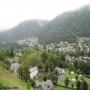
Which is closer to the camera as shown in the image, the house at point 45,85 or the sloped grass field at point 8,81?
the sloped grass field at point 8,81

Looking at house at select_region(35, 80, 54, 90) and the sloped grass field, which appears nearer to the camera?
the sloped grass field

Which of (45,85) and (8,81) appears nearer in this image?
(8,81)

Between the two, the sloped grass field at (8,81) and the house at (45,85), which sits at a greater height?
the sloped grass field at (8,81)

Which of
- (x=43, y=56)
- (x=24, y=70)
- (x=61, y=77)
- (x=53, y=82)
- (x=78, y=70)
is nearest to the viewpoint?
(x=24, y=70)

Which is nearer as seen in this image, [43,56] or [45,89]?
[45,89]

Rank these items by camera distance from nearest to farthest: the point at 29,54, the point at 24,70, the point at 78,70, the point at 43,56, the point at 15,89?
the point at 15,89
the point at 24,70
the point at 78,70
the point at 43,56
the point at 29,54

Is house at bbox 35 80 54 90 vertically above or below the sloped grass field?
below

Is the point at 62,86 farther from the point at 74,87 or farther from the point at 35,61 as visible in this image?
the point at 35,61

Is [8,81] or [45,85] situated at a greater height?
[8,81]

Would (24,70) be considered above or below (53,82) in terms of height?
above

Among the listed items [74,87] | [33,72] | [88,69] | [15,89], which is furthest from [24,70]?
[88,69]
